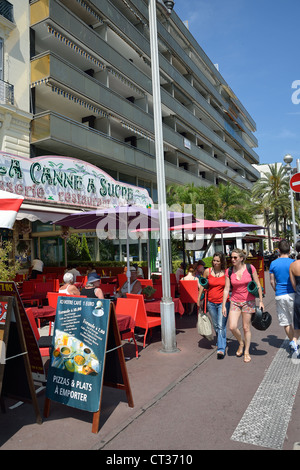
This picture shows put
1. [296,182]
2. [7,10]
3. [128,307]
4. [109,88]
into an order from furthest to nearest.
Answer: [109,88], [7,10], [296,182], [128,307]

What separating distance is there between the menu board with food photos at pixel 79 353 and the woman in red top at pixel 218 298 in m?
2.37

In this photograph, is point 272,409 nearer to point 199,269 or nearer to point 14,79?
point 199,269

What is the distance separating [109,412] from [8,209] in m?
2.72

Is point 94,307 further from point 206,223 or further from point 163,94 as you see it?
point 163,94

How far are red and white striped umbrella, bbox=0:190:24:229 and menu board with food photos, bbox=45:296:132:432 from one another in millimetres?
1286

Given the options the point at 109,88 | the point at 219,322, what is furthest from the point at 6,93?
the point at 219,322

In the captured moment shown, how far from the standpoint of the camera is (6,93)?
47.1ft

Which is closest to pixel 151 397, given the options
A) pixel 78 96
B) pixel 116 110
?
pixel 78 96

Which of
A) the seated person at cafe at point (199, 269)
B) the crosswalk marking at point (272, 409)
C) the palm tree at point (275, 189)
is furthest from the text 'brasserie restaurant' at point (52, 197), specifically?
the palm tree at point (275, 189)

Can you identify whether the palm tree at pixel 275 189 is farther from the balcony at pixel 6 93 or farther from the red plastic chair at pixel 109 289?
the red plastic chair at pixel 109 289

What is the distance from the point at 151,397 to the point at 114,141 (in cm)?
1737

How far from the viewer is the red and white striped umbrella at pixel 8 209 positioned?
14.1ft

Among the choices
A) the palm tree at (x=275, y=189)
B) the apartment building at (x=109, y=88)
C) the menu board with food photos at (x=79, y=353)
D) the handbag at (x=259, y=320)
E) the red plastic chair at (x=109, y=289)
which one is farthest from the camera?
the palm tree at (x=275, y=189)

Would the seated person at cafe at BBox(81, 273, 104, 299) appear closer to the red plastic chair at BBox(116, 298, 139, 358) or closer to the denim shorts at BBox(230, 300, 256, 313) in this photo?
the red plastic chair at BBox(116, 298, 139, 358)
